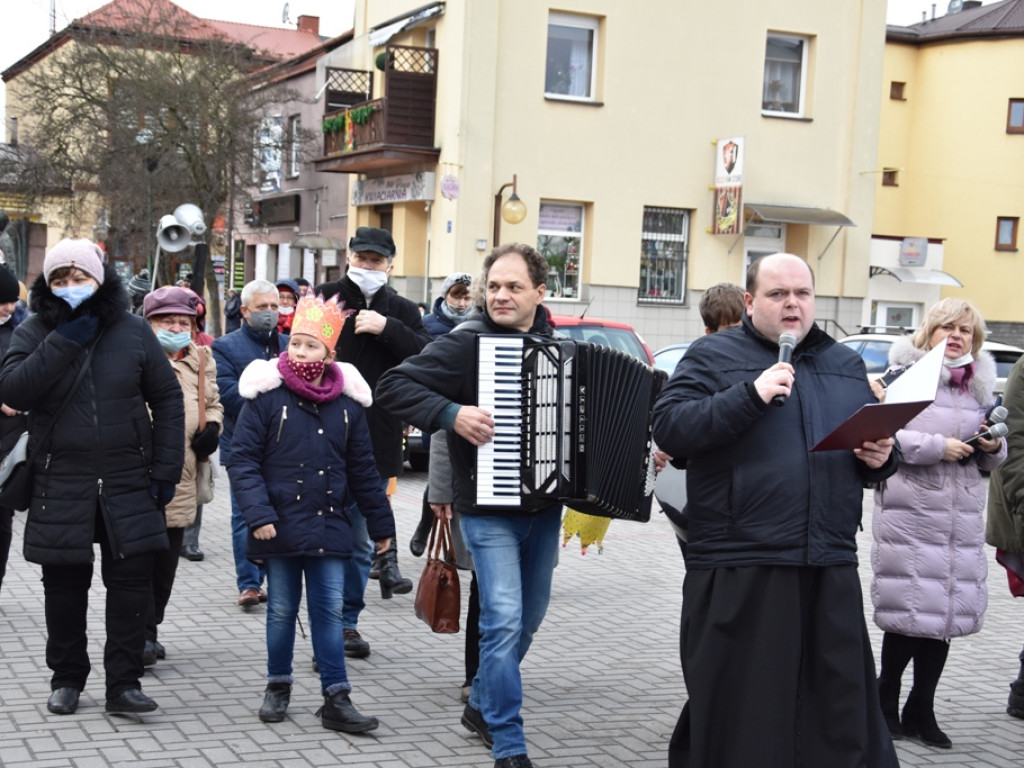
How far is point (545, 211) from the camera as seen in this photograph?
88.2 feet

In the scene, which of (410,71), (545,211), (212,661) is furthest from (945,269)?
(212,661)

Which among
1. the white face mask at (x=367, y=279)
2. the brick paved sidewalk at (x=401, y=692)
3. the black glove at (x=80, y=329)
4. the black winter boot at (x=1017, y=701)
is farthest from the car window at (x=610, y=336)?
the black glove at (x=80, y=329)

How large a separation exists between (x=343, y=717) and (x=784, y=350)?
260cm

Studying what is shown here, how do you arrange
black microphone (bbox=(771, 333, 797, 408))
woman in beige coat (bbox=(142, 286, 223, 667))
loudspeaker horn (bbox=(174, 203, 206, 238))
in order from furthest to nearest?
loudspeaker horn (bbox=(174, 203, 206, 238)) → woman in beige coat (bbox=(142, 286, 223, 667)) → black microphone (bbox=(771, 333, 797, 408))

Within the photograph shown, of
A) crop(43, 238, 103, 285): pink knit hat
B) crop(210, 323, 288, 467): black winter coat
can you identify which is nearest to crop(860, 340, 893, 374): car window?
crop(210, 323, 288, 467): black winter coat

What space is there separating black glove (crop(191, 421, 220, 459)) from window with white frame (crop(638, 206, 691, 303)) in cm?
2093

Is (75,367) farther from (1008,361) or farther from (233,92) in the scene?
(233,92)

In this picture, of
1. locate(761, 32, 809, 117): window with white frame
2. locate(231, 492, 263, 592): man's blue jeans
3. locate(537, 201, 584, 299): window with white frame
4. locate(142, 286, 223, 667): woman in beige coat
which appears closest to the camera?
locate(142, 286, 223, 667): woman in beige coat

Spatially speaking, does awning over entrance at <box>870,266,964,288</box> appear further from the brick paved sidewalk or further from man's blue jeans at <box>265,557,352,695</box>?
man's blue jeans at <box>265,557,352,695</box>

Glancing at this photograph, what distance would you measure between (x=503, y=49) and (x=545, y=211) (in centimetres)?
330

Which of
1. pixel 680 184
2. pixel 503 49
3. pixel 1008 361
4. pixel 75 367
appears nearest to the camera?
pixel 75 367

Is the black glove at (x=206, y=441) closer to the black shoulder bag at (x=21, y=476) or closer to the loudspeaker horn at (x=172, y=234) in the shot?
the black shoulder bag at (x=21, y=476)

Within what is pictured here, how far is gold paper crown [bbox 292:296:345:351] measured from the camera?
5809mm

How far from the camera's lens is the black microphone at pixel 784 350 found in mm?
4055
